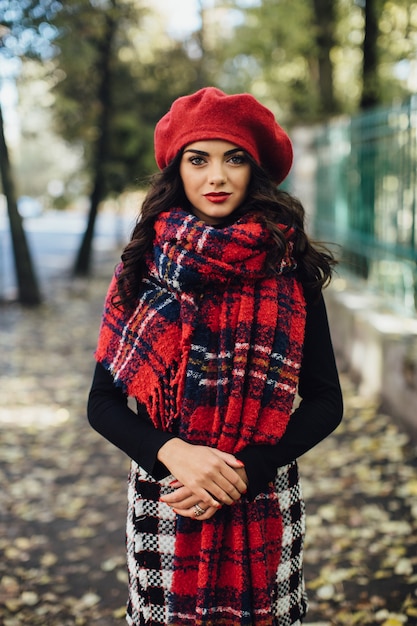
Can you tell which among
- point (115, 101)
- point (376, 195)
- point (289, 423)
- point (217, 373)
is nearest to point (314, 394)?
point (289, 423)

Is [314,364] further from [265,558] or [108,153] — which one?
[108,153]

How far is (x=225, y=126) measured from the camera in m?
1.82

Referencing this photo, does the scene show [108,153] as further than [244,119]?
Yes

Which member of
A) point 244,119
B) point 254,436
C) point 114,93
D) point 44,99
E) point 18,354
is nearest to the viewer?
point 254,436

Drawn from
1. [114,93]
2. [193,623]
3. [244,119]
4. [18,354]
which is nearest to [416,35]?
[114,93]

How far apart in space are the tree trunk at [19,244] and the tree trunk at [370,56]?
5.39m

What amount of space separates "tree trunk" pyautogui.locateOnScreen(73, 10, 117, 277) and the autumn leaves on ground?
26.1 feet

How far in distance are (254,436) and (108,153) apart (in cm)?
1391

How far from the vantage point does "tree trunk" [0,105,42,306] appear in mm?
10078

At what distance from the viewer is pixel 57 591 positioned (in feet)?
11.3

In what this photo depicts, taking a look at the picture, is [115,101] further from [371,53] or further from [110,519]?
[110,519]

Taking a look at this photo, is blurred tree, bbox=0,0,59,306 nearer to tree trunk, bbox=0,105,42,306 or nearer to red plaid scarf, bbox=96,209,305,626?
tree trunk, bbox=0,105,42,306

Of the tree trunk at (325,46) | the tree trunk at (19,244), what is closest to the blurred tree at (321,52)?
the tree trunk at (325,46)

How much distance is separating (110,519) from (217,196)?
2.93 metres
